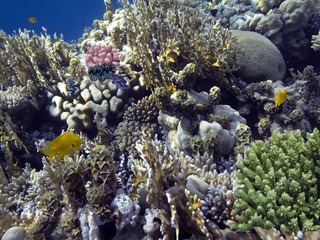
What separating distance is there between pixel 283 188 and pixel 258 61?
14.4 ft

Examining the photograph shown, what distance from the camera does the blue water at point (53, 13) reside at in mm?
88750

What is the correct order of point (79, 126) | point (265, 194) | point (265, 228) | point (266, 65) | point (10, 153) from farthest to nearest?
point (266, 65)
point (79, 126)
point (10, 153)
point (265, 194)
point (265, 228)

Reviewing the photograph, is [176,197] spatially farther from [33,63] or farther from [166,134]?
[33,63]

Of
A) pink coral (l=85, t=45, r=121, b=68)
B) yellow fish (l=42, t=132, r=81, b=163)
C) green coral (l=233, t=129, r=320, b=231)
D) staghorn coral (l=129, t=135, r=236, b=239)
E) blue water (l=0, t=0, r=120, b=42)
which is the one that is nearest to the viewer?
green coral (l=233, t=129, r=320, b=231)

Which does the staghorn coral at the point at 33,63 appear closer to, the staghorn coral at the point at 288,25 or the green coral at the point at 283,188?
the green coral at the point at 283,188

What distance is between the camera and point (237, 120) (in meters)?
4.63

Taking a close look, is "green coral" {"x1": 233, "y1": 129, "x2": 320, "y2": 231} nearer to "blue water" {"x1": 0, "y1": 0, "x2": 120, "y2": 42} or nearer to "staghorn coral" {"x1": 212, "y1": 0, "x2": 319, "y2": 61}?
"staghorn coral" {"x1": 212, "y1": 0, "x2": 319, "y2": 61}

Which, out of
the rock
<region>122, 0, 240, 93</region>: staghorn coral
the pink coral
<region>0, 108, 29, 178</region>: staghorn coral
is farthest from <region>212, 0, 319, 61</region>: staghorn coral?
<region>0, 108, 29, 178</region>: staghorn coral

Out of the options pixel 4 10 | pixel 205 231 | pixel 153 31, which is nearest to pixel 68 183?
pixel 205 231

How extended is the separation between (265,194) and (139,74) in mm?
4303

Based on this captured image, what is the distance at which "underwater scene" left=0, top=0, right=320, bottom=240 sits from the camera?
245 centimetres

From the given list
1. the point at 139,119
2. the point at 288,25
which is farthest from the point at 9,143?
the point at 288,25

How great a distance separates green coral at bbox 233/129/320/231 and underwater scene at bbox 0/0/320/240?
0.01m

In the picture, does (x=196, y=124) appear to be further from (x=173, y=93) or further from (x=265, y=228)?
(x=265, y=228)
